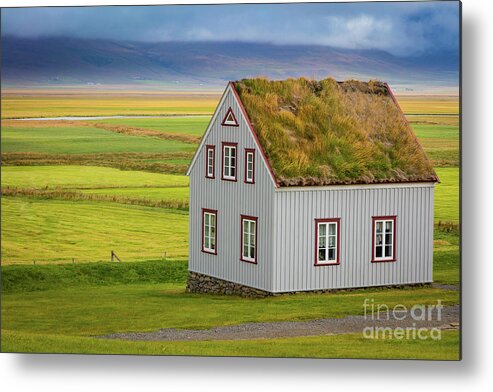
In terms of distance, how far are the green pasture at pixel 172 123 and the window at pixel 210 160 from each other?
339 mm

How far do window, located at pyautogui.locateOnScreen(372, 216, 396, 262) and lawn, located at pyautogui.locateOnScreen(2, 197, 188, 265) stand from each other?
3.58 metres

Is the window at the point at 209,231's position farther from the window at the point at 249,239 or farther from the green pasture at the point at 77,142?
the green pasture at the point at 77,142

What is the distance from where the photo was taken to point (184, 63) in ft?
97.6

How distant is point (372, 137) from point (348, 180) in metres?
1.15

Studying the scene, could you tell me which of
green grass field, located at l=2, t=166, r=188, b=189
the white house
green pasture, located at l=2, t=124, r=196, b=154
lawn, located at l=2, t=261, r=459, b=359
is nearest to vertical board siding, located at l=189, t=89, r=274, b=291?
the white house

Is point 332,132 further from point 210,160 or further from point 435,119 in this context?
point 210,160

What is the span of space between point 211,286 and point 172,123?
3139mm

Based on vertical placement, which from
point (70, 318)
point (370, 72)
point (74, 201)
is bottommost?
point (70, 318)

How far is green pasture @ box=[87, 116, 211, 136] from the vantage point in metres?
30.0

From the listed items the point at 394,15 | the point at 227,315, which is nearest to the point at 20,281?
the point at 227,315

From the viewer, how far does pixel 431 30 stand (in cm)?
2825

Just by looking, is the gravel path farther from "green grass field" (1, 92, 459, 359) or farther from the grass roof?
the grass roof

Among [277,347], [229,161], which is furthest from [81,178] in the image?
[277,347]

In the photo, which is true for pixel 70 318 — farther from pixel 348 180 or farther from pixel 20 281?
pixel 348 180
